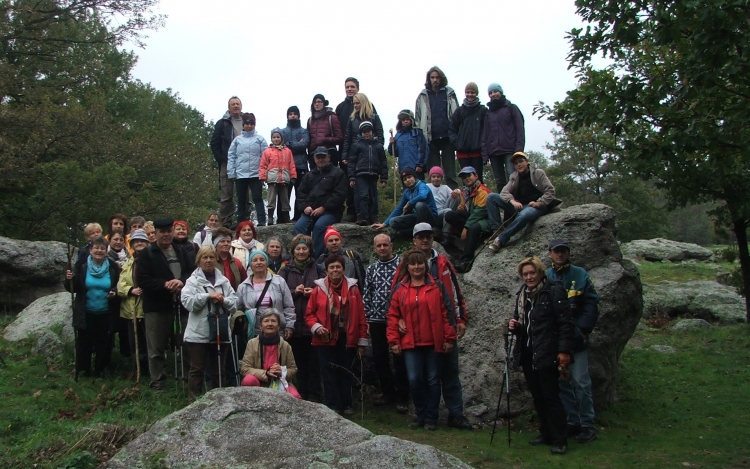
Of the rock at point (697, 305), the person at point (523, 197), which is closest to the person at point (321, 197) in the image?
the person at point (523, 197)

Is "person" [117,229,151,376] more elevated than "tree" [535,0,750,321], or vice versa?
"tree" [535,0,750,321]

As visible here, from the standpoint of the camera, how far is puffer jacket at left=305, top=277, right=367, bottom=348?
829 cm

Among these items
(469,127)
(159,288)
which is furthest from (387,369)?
(469,127)

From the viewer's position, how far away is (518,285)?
952 cm

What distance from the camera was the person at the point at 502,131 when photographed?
11617 millimetres

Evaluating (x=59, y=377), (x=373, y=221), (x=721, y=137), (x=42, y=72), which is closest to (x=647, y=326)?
(x=373, y=221)

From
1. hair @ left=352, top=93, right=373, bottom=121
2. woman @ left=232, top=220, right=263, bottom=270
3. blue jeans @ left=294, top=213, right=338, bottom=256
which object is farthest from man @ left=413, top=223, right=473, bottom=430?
hair @ left=352, top=93, right=373, bottom=121

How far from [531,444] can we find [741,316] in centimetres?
1164

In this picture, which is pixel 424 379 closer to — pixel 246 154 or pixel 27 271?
pixel 246 154

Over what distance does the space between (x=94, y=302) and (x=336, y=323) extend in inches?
138

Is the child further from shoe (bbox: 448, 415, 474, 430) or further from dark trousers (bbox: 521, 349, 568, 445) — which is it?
dark trousers (bbox: 521, 349, 568, 445)

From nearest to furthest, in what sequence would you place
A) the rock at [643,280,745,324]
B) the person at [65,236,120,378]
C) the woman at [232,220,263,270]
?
the person at [65,236,120,378], the woman at [232,220,263,270], the rock at [643,280,745,324]

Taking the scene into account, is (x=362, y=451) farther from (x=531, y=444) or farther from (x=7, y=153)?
(x=7, y=153)

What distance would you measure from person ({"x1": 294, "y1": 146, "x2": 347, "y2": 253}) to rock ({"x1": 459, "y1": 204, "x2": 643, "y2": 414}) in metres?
2.85
